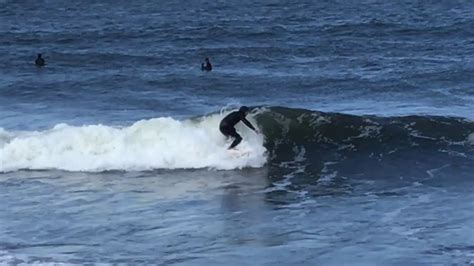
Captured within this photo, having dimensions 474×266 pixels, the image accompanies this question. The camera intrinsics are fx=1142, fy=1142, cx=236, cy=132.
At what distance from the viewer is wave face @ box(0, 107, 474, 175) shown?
23.3 m

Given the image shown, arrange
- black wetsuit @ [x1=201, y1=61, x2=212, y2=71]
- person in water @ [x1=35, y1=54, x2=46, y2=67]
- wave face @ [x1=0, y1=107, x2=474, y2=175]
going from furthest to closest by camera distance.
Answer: person in water @ [x1=35, y1=54, x2=46, y2=67]
black wetsuit @ [x1=201, y1=61, x2=212, y2=71]
wave face @ [x1=0, y1=107, x2=474, y2=175]

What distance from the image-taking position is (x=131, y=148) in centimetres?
2409

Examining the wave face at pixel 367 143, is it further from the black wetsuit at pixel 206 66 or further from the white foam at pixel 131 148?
the black wetsuit at pixel 206 66

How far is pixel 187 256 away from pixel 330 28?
30.2 meters

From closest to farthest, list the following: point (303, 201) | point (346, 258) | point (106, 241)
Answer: point (346, 258)
point (106, 241)
point (303, 201)

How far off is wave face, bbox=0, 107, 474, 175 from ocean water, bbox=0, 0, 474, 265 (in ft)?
0.16

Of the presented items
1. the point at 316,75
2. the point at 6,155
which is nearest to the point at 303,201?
the point at 6,155

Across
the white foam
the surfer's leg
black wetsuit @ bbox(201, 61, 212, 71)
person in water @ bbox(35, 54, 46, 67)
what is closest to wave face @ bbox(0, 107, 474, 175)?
the white foam

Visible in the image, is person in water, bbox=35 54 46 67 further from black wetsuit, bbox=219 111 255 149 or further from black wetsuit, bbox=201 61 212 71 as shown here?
black wetsuit, bbox=219 111 255 149

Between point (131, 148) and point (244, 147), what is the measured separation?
240cm

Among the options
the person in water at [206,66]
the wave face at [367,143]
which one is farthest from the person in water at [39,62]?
the wave face at [367,143]

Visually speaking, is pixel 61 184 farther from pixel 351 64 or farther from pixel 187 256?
pixel 351 64

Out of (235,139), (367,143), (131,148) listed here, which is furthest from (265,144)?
(131,148)

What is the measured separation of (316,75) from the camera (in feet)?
115
